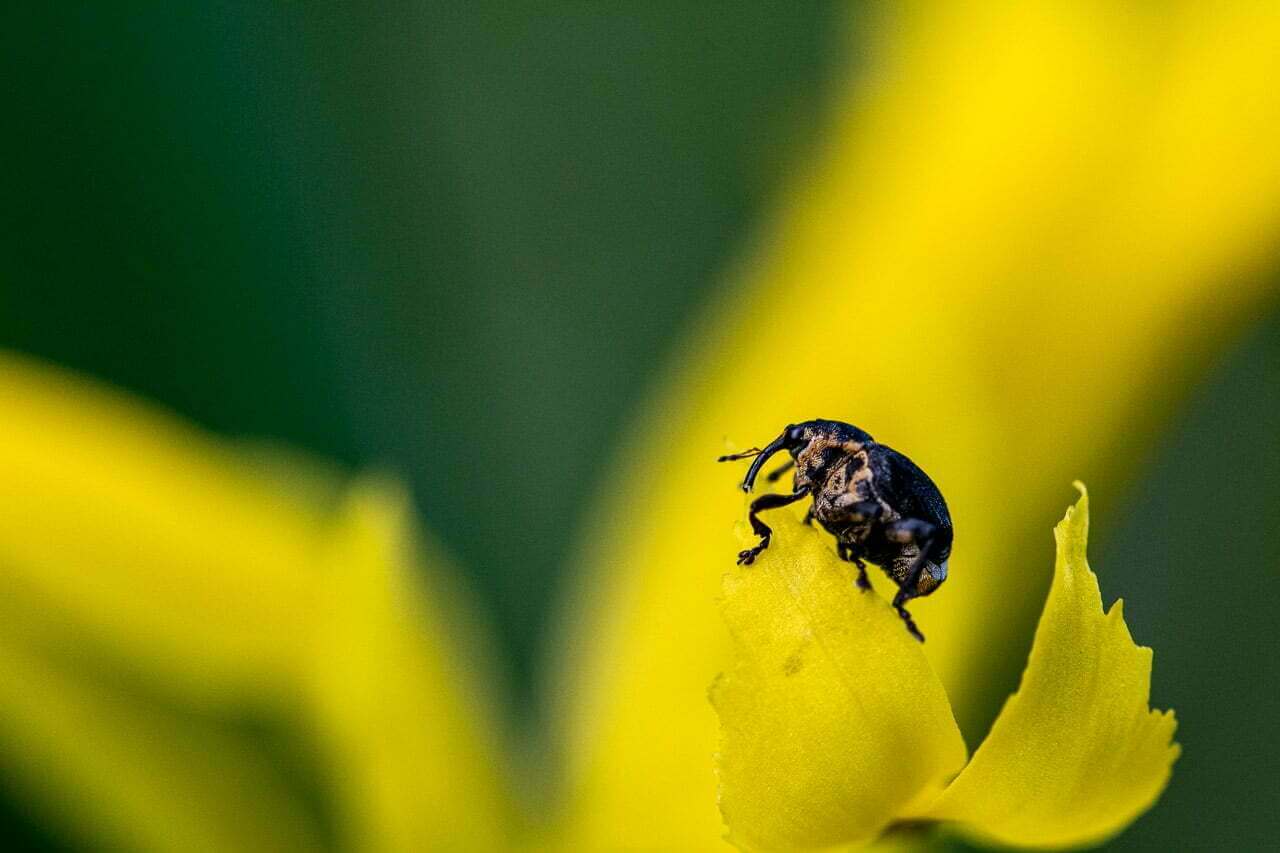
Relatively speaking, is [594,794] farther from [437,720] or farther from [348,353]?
[348,353]

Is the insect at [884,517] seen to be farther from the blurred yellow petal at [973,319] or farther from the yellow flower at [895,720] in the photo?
the blurred yellow petal at [973,319]

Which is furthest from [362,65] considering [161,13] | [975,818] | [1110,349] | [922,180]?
[975,818]

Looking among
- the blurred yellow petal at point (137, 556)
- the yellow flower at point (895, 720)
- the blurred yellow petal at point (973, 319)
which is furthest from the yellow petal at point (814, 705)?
the blurred yellow petal at point (137, 556)

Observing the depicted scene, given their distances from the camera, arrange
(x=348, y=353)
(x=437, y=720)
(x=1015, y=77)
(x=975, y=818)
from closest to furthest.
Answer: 1. (x=975, y=818)
2. (x=437, y=720)
3. (x=1015, y=77)
4. (x=348, y=353)

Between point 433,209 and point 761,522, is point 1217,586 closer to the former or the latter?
point 761,522

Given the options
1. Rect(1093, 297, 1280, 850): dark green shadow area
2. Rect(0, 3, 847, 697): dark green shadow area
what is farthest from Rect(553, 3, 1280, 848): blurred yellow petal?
Rect(0, 3, 847, 697): dark green shadow area
